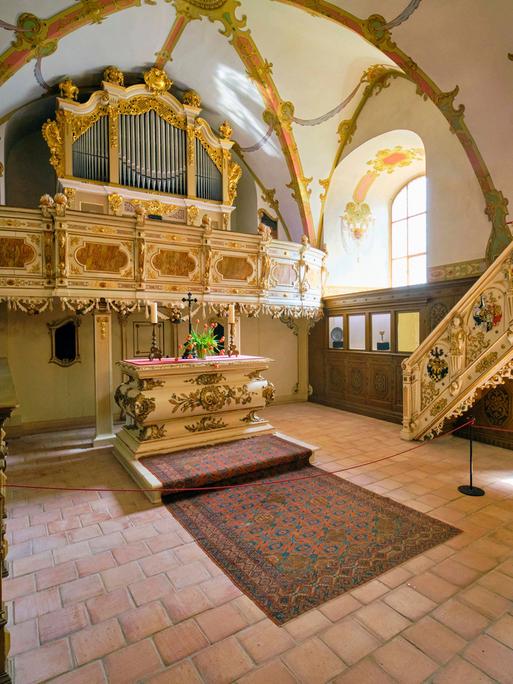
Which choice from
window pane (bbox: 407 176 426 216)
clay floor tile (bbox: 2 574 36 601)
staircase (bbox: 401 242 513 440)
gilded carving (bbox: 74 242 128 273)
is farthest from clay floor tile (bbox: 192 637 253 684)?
window pane (bbox: 407 176 426 216)

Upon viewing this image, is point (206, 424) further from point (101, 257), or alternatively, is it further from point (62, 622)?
point (62, 622)

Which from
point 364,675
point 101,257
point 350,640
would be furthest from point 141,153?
point 364,675

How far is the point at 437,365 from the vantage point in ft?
20.2

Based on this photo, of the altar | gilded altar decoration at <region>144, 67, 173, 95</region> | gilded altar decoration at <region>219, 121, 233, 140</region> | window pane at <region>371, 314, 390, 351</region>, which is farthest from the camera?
gilded altar decoration at <region>219, 121, 233, 140</region>


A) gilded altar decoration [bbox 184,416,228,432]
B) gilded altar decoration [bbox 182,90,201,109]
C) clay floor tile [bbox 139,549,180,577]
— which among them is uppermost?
gilded altar decoration [bbox 182,90,201,109]

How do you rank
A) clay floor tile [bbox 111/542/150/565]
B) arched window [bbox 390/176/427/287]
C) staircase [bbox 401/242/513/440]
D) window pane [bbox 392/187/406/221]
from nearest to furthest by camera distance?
clay floor tile [bbox 111/542/150/565]
staircase [bbox 401/242/513/440]
arched window [bbox 390/176/427/287]
window pane [bbox 392/187/406/221]

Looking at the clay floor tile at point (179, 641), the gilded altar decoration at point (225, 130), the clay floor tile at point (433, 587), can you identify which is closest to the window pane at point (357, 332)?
the gilded altar decoration at point (225, 130)

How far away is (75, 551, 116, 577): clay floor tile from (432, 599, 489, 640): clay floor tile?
243 cm

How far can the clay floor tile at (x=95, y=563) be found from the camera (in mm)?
3059

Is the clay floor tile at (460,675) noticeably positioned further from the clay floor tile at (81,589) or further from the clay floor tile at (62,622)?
the clay floor tile at (81,589)

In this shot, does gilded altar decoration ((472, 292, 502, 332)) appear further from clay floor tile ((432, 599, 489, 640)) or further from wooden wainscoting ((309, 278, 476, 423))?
clay floor tile ((432, 599, 489, 640))

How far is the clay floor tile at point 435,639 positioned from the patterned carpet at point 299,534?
517mm

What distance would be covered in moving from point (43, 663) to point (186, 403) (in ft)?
11.3

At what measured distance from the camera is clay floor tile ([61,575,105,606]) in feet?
8.99
